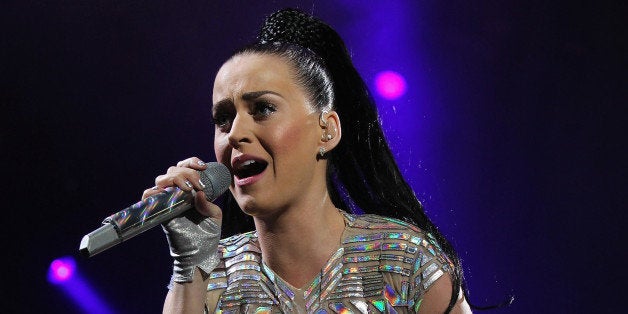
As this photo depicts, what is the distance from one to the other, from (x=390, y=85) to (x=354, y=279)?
121 centimetres

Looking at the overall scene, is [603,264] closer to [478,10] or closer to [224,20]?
[478,10]

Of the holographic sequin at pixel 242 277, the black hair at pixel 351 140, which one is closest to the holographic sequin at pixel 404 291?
the black hair at pixel 351 140

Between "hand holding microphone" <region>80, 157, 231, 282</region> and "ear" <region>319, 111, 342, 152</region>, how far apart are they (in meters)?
0.35

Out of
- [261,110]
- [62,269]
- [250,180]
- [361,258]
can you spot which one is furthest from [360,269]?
[62,269]

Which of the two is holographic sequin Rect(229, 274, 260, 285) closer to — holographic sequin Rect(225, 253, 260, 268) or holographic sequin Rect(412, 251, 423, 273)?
holographic sequin Rect(225, 253, 260, 268)

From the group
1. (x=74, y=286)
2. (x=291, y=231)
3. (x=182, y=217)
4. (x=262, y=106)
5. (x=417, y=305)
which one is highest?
(x=262, y=106)

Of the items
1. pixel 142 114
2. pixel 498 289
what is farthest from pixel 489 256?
pixel 142 114

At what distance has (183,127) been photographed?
3.03 meters

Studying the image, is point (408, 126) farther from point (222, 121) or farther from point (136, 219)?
point (136, 219)

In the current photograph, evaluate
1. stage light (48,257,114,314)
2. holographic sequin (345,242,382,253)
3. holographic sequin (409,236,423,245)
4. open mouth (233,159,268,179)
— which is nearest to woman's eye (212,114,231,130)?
open mouth (233,159,268,179)

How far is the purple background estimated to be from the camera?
2.83 m

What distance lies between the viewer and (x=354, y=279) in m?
1.88

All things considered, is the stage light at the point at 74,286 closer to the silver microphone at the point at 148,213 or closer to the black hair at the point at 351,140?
the black hair at the point at 351,140

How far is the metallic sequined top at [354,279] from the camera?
6.06 feet
